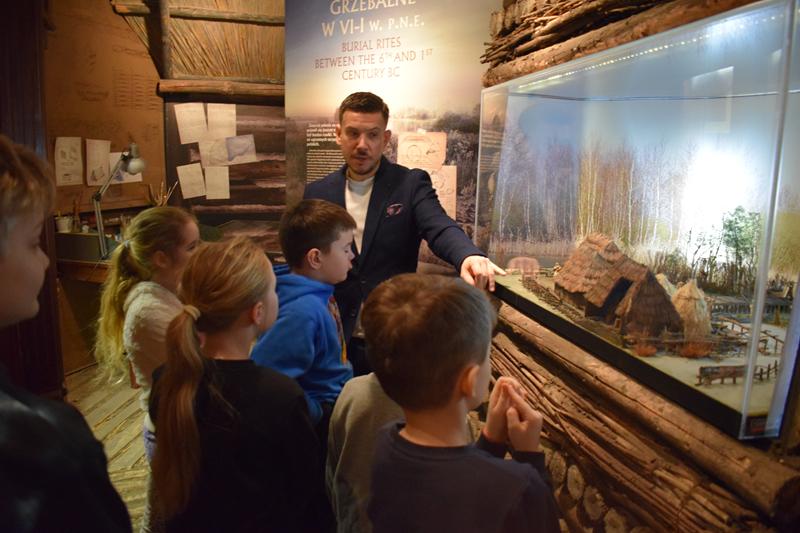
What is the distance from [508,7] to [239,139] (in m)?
2.91

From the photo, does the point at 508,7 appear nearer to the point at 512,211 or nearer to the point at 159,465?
the point at 512,211

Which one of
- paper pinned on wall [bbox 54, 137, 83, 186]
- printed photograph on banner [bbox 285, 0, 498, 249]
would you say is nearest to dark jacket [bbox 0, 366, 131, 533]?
printed photograph on banner [bbox 285, 0, 498, 249]

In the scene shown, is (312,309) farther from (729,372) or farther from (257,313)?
(729,372)

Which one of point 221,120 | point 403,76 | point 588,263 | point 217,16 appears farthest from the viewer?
point 221,120

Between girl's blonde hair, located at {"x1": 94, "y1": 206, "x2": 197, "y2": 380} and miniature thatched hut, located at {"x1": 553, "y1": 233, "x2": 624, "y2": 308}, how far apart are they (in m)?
1.65

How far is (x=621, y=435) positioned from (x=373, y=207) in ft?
4.84

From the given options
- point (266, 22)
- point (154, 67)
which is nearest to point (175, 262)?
point (266, 22)

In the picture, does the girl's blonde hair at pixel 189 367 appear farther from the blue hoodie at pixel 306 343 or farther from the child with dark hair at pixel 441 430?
the child with dark hair at pixel 441 430

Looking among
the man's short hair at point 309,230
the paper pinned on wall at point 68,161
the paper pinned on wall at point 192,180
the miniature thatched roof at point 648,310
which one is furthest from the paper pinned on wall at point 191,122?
the miniature thatched roof at point 648,310

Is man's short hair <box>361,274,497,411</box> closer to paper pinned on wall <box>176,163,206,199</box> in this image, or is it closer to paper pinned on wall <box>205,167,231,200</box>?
paper pinned on wall <box>205,167,231,200</box>

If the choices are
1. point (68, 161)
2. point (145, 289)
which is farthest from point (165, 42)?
point (145, 289)

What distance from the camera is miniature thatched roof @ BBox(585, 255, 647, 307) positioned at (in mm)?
2203

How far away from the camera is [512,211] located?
349 cm

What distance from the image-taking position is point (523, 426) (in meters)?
1.32
